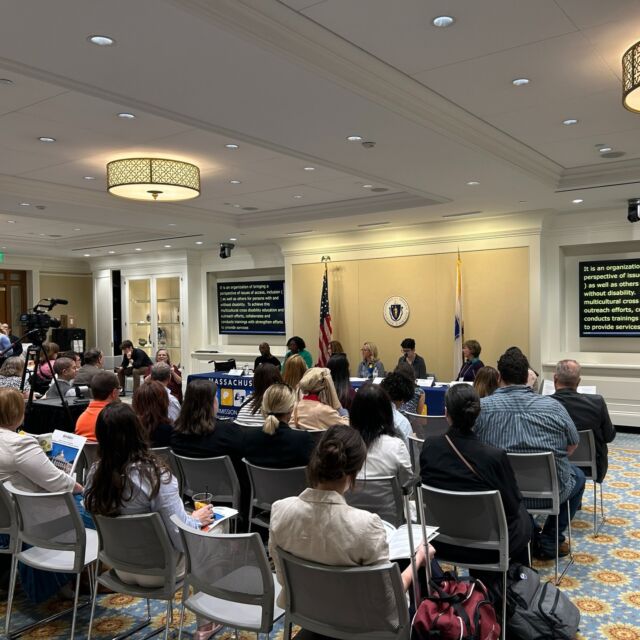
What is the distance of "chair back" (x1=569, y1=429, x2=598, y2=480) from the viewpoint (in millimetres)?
4293

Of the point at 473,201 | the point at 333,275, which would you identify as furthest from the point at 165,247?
the point at 473,201

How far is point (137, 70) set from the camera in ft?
11.3

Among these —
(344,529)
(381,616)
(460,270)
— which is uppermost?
(460,270)

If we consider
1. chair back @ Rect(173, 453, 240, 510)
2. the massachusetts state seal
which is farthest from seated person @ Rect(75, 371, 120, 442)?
the massachusetts state seal

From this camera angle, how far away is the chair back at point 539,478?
3.45 m

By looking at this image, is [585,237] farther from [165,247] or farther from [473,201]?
[165,247]

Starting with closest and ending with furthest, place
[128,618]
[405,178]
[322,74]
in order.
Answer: [128,618] → [322,74] → [405,178]

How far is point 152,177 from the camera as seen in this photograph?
5.82 meters

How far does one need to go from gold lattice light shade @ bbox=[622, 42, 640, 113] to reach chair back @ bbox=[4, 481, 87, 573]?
3.43m

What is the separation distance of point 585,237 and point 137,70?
6.87 meters

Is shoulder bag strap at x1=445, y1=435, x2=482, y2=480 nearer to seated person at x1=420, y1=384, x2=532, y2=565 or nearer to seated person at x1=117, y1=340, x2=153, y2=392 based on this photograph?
seated person at x1=420, y1=384, x2=532, y2=565

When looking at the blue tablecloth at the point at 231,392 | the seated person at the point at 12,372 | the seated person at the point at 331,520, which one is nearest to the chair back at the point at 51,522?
the seated person at the point at 331,520

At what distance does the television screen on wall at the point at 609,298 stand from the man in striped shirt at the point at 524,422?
542cm

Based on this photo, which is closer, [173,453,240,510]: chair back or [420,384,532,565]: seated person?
[420,384,532,565]: seated person
